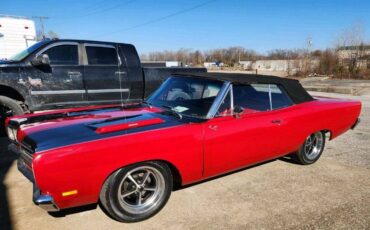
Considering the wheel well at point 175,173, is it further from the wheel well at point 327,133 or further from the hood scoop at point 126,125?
the wheel well at point 327,133

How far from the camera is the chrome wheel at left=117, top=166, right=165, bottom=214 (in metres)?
2.99

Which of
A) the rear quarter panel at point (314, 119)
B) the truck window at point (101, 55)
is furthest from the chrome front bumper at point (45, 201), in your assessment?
the truck window at point (101, 55)

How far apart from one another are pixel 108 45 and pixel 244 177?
4273 mm

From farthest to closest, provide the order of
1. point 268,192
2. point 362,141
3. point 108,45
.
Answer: point 108,45 → point 362,141 → point 268,192

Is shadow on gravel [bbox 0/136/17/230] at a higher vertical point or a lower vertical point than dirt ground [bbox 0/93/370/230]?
higher

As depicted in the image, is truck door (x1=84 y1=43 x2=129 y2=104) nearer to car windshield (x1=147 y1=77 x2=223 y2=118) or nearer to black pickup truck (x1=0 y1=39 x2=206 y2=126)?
black pickup truck (x1=0 y1=39 x2=206 y2=126)

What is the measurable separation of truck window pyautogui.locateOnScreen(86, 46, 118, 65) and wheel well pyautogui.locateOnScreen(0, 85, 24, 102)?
4.86 feet

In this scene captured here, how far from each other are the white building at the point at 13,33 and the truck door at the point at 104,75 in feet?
41.4

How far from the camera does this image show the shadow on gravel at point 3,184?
118 inches

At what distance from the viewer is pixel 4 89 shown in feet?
18.6

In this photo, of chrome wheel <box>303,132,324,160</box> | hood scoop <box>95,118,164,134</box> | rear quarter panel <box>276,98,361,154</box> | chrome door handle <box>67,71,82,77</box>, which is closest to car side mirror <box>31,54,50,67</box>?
chrome door handle <box>67,71,82,77</box>

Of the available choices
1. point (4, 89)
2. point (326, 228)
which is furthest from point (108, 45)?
point (326, 228)

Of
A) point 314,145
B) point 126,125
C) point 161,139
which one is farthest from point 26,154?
Answer: point 314,145

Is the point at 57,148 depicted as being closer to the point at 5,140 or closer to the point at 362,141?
the point at 5,140
